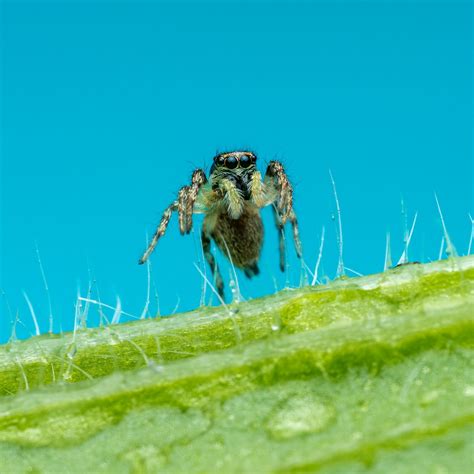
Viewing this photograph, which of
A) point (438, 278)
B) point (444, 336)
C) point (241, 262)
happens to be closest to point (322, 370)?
point (444, 336)

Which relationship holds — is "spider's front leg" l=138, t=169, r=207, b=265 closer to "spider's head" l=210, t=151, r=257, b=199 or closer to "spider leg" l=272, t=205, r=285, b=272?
"spider's head" l=210, t=151, r=257, b=199

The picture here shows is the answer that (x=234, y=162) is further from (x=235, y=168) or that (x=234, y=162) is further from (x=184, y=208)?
(x=184, y=208)

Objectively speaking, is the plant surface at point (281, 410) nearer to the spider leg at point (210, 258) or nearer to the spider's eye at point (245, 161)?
the spider leg at point (210, 258)

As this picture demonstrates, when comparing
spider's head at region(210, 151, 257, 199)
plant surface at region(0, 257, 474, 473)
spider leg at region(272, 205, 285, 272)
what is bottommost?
plant surface at region(0, 257, 474, 473)

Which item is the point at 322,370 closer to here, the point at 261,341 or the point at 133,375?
the point at 261,341

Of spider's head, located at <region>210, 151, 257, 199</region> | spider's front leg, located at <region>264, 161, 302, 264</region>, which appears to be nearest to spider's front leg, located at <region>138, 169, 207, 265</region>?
spider's head, located at <region>210, 151, 257, 199</region>

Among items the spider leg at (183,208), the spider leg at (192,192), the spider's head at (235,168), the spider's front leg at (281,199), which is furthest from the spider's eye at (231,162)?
the spider leg at (183,208)
